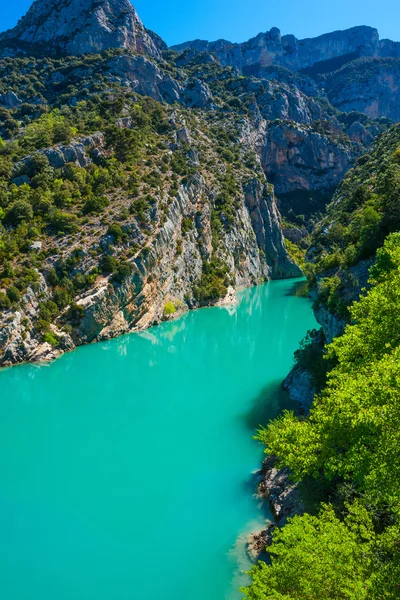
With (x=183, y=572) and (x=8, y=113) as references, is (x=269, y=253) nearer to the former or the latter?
(x=8, y=113)

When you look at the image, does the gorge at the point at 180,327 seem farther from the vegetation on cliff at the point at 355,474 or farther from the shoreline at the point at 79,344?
the shoreline at the point at 79,344

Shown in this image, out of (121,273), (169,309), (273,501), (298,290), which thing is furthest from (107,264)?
(298,290)

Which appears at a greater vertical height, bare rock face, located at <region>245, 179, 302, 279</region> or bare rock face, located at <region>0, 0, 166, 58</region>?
bare rock face, located at <region>0, 0, 166, 58</region>

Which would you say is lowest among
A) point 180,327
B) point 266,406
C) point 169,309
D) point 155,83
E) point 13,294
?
point 180,327

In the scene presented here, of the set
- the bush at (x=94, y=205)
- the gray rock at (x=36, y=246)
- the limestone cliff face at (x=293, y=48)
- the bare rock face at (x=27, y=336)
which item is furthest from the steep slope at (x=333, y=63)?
the bare rock face at (x=27, y=336)

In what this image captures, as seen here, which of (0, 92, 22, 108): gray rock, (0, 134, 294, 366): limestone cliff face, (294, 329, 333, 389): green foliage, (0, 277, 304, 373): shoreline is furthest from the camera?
(0, 92, 22, 108): gray rock

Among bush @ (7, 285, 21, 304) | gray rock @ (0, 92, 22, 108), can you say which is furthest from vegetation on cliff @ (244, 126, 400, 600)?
gray rock @ (0, 92, 22, 108)

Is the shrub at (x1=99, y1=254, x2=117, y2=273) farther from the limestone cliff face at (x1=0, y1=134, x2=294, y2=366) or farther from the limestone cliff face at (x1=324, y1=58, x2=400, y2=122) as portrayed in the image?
the limestone cliff face at (x1=324, y1=58, x2=400, y2=122)

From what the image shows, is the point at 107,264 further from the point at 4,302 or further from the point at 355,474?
the point at 355,474
